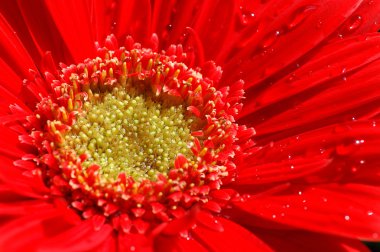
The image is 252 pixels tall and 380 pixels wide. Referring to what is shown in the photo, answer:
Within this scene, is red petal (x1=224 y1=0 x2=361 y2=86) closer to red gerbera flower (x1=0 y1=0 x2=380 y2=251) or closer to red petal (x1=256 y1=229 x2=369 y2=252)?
red gerbera flower (x1=0 y1=0 x2=380 y2=251)

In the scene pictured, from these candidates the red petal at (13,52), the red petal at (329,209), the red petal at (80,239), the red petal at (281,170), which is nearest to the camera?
the red petal at (80,239)

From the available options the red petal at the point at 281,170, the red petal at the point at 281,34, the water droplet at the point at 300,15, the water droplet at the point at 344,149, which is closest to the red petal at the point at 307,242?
the red petal at the point at 281,170

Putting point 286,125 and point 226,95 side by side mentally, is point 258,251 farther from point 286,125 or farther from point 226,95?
point 226,95

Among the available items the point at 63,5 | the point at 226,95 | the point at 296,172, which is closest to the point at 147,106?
the point at 226,95

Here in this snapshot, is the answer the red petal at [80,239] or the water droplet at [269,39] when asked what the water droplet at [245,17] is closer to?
the water droplet at [269,39]

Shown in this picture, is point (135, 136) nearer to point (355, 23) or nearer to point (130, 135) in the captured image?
point (130, 135)

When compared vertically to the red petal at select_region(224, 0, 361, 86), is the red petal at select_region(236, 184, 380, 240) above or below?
below

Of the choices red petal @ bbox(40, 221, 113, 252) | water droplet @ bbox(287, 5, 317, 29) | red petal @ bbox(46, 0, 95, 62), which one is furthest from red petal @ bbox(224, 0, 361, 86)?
red petal @ bbox(40, 221, 113, 252)
